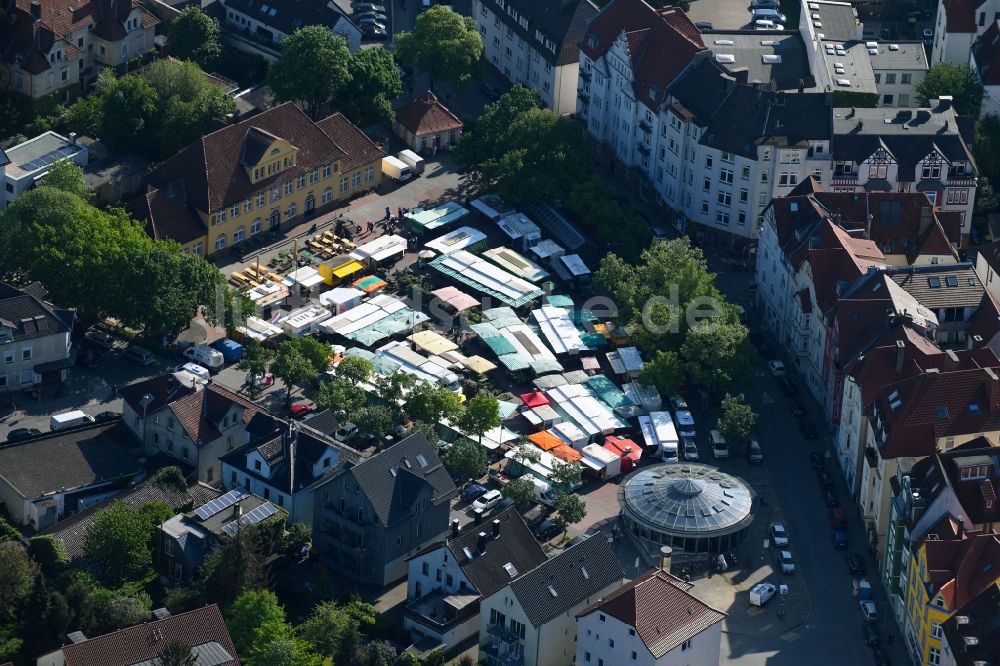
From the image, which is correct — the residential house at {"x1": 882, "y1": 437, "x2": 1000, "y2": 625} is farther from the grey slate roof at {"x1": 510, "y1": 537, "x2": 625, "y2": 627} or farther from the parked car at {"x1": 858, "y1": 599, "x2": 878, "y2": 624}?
the grey slate roof at {"x1": 510, "y1": 537, "x2": 625, "y2": 627}

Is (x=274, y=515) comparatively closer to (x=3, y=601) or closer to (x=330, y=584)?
(x=330, y=584)

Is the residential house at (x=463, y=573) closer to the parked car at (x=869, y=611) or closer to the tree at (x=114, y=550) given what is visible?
the tree at (x=114, y=550)

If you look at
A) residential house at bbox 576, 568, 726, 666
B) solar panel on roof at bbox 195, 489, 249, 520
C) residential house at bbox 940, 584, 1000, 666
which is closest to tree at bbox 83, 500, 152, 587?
solar panel on roof at bbox 195, 489, 249, 520

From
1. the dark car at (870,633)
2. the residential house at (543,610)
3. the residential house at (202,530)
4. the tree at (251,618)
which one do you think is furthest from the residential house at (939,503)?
the residential house at (202,530)

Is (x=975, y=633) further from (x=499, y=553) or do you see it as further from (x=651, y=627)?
(x=499, y=553)

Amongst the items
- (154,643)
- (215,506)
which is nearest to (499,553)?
(215,506)
